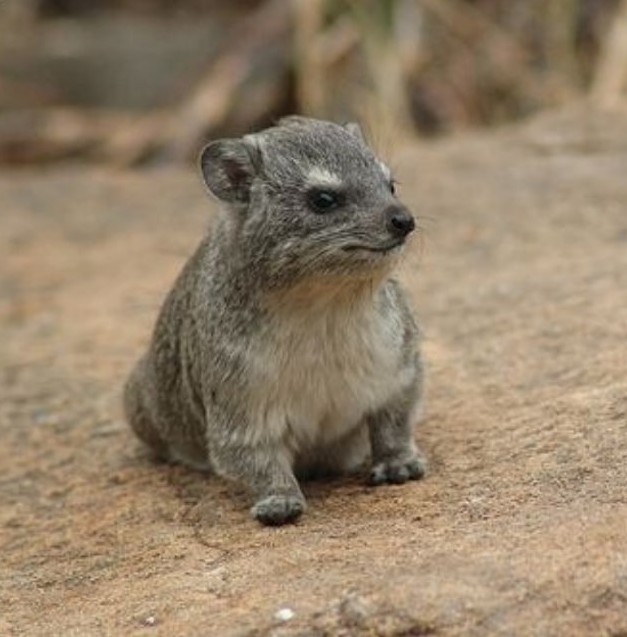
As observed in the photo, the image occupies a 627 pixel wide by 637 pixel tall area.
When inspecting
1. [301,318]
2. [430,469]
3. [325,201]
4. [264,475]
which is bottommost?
[430,469]

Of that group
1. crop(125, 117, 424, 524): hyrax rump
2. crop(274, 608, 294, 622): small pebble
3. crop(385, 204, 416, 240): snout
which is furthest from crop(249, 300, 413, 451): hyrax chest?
crop(274, 608, 294, 622): small pebble

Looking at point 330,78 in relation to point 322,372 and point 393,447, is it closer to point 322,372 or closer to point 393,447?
point 393,447

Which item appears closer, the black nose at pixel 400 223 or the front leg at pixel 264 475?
the black nose at pixel 400 223

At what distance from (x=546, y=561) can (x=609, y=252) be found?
4592 millimetres

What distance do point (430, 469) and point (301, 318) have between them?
86 cm

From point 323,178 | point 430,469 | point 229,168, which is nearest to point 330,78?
point 229,168

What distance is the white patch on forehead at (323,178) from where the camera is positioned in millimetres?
6137

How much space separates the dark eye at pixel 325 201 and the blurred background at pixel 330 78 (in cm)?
759

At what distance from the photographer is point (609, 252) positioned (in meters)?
9.53

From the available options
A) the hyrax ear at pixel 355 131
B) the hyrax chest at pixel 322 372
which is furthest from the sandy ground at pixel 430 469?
the hyrax ear at pixel 355 131

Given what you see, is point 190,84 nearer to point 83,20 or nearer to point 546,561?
point 83,20

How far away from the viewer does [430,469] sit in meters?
6.61

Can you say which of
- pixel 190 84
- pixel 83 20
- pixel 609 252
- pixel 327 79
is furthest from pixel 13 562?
pixel 83 20

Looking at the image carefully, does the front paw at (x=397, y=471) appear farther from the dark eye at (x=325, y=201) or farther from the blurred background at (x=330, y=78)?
the blurred background at (x=330, y=78)
